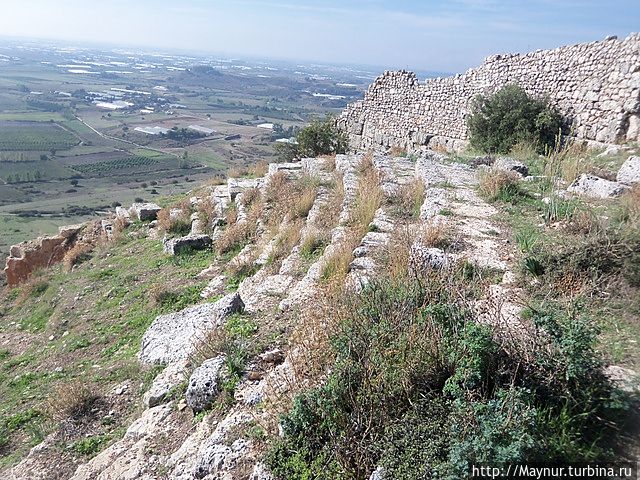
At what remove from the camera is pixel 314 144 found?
15.6 m

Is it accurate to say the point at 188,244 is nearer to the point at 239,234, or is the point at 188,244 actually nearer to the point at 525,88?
the point at 239,234

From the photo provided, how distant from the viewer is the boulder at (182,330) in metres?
5.02

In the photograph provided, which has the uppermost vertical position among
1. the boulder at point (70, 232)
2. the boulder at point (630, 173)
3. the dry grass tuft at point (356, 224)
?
the boulder at point (630, 173)

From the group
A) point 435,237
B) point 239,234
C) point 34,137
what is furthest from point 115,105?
point 435,237

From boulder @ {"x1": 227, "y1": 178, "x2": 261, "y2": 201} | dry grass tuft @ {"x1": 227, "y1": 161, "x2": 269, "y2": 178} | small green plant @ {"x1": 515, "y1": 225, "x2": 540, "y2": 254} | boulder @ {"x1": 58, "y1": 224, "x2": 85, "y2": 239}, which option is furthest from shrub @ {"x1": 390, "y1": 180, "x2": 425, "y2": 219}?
boulder @ {"x1": 58, "y1": 224, "x2": 85, "y2": 239}

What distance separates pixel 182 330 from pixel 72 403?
4.36 feet

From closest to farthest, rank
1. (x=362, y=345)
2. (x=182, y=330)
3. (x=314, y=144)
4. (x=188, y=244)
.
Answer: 1. (x=362, y=345)
2. (x=182, y=330)
3. (x=188, y=244)
4. (x=314, y=144)

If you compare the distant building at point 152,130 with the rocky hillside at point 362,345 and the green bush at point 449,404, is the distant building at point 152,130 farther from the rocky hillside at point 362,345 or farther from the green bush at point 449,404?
the green bush at point 449,404

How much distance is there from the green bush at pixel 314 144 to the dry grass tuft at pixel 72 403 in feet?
37.8

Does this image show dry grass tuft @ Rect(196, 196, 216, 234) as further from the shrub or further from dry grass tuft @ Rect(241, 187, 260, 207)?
the shrub

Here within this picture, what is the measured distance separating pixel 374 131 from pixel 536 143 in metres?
6.81

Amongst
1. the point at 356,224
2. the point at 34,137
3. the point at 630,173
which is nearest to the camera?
the point at 356,224

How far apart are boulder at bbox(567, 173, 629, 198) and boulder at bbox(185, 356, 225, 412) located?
227 inches

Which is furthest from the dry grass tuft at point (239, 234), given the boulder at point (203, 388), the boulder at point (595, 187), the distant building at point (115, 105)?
the distant building at point (115, 105)
